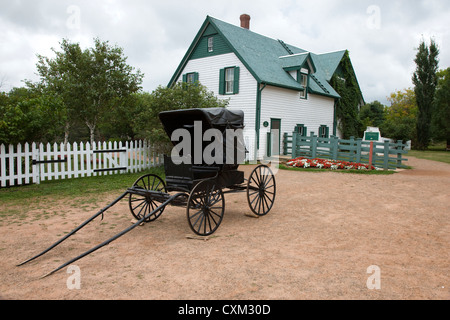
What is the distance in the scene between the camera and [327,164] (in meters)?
16.5

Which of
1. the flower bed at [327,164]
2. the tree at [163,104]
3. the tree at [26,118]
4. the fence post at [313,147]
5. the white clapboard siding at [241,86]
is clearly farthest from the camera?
the white clapboard siding at [241,86]

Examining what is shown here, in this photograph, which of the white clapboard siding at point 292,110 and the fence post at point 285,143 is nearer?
the white clapboard siding at point 292,110

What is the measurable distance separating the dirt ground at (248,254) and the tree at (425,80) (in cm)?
3157

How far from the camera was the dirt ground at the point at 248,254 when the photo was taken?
13.0 feet

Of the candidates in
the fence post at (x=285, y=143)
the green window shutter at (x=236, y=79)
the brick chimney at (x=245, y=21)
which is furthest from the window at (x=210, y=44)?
Answer: the fence post at (x=285, y=143)

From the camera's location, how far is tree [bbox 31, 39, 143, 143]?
19781mm

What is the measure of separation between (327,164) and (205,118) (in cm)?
1137

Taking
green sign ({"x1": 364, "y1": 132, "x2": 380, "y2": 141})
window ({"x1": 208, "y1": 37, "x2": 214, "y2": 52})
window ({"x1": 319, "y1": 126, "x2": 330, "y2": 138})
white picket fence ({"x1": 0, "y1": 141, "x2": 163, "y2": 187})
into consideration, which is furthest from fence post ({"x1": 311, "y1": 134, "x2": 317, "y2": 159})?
white picket fence ({"x1": 0, "y1": 141, "x2": 163, "y2": 187})

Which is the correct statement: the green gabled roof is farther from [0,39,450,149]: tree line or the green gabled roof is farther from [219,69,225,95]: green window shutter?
[0,39,450,149]: tree line

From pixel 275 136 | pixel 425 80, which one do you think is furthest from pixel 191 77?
pixel 425 80

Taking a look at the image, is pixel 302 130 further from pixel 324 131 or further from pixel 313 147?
pixel 313 147

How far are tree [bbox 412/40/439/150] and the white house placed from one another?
1750 cm

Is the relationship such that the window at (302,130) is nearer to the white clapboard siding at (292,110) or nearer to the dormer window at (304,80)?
the white clapboard siding at (292,110)
